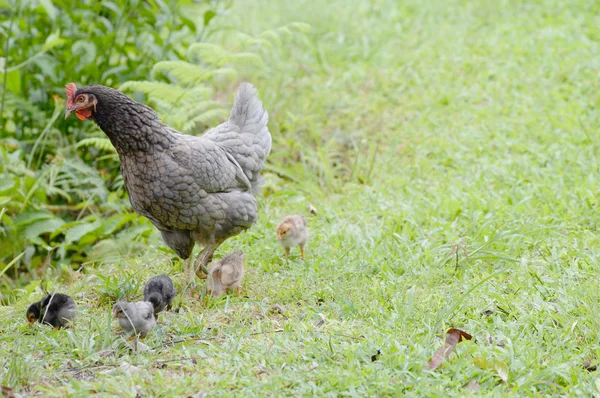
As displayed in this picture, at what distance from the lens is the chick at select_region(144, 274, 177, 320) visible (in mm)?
4547

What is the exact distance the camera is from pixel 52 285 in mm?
5777

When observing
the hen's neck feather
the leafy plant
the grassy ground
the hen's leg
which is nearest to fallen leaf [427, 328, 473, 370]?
the grassy ground

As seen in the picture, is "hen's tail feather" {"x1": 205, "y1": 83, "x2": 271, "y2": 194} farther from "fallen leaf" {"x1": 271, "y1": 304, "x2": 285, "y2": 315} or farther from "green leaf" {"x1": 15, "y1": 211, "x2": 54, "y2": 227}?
"green leaf" {"x1": 15, "y1": 211, "x2": 54, "y2": 227}

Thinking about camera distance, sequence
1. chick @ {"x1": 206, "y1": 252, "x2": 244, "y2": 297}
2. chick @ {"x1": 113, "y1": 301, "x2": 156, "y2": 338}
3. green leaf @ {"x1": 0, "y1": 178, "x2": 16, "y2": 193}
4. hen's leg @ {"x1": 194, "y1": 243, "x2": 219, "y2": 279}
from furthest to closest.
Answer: green leaf @ {"x1": 0, "y1": 178, "x2": 16, "y2": 193} → hen's leg @ {"x1": 194, "y1": 243, "x2": 219, "y2": 279} → chick @ {"x1": 206, "y1": 252, "x2": 244, "y2": 297} → chick @ {"x1": 113, "y1": 301, "x2": 156, "y2": 338}

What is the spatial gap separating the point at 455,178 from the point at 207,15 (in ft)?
9.56

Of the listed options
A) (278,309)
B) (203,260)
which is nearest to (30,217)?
(203,260)

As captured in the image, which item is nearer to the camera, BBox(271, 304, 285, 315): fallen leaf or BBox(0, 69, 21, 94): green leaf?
BBox(271, 304, 285, 315): fallen leaf

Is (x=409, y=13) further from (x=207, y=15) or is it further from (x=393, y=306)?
(x=393, y=306)

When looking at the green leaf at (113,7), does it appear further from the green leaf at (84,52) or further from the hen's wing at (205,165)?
the hen's wing at (205,165)

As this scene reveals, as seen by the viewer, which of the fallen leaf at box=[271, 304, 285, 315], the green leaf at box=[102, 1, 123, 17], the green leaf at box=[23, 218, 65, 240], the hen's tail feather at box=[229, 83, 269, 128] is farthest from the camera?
the green leaf at box=[102, 1, 123, 17]

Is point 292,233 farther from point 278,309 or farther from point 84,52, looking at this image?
point 84,52

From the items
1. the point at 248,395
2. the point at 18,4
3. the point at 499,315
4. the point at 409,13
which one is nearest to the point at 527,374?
the point at 499,315

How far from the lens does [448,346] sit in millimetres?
4160

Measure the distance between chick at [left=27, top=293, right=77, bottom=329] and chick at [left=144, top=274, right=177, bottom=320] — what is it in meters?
0.50
